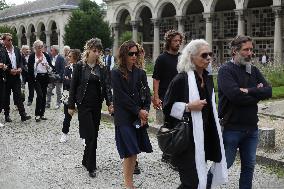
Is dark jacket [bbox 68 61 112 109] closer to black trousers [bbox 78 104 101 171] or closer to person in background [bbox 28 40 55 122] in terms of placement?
black trousers [bbox 78 104 101 171]

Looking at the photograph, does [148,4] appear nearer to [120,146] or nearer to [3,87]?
[3,87]

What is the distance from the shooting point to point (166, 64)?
23.0 ft

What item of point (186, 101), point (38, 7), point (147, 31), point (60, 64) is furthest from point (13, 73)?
point (38, 7)

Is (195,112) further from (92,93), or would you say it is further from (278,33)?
Answer: (278,33)

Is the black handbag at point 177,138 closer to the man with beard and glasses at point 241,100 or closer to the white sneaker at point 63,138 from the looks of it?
the man with beard and glasses at point 241,100

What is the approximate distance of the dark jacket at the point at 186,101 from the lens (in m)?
4.59

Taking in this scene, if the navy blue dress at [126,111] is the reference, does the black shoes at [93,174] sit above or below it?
below

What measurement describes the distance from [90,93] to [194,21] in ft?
105

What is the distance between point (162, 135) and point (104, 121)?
7226mm

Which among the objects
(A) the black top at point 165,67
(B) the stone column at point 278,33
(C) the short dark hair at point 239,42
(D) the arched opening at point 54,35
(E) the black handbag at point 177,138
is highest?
(D) the arched opening at point 54,35

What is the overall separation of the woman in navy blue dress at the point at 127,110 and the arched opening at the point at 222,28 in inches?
1162

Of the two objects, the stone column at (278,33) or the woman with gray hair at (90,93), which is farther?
the stone column at (278,33)

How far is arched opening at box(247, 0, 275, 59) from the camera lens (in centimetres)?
3191

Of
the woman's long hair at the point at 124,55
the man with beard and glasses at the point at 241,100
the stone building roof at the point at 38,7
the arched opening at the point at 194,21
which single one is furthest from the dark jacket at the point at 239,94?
the stone building roof at the point at 38,7
